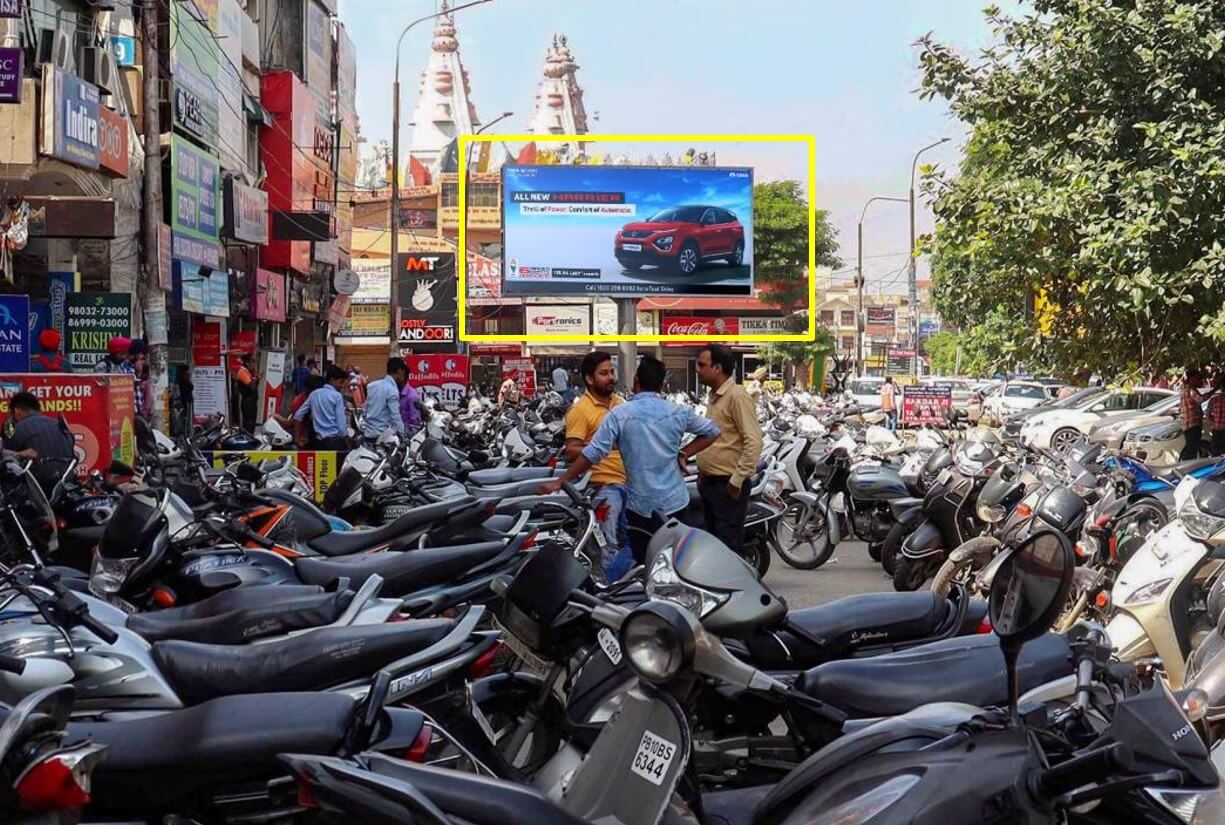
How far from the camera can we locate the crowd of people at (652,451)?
8.57 meters

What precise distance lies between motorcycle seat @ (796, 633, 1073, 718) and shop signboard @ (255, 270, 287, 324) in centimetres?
2707

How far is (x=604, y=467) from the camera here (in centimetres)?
905

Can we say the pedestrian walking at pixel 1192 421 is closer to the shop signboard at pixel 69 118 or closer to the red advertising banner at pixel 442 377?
the red advertising banner at pixel 442 377

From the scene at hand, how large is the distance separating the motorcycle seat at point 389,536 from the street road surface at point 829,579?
3318 millimetres

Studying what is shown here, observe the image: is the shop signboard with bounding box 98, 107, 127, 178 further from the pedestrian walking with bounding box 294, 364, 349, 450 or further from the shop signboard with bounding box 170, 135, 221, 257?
the shop signboard with bounding box 170, 135, 221, 257

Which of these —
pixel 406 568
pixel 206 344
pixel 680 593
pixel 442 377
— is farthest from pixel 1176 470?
pixel 206 344

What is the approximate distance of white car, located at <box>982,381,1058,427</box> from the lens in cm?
3780

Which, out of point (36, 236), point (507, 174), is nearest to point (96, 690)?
point (36, 236)

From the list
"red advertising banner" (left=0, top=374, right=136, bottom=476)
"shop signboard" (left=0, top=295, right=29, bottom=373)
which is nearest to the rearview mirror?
"red advertising banner" (left=0, top=374, right=136, bottom=476)

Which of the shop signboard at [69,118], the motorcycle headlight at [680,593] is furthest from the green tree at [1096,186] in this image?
the motorcycle headlight at [680,593]

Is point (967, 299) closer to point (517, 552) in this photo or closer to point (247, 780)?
point (517, 552)

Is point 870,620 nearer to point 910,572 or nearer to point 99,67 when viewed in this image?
point 910,572

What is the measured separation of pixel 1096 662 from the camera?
374 centimetres

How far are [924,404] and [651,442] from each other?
1873 cm
